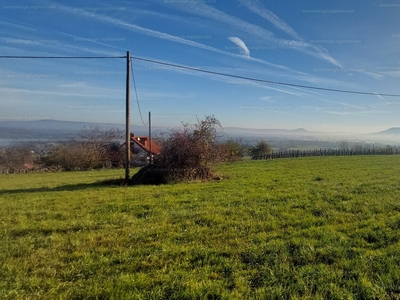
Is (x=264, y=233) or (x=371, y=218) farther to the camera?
(x=371, y=218)

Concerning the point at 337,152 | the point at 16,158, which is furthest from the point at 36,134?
the point at 337,152

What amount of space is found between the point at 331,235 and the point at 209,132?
10.3 meters

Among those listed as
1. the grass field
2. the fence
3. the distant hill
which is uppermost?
the distant hill

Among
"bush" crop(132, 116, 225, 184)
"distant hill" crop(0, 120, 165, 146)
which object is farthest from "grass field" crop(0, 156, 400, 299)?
"distant hill" crop(0, 120, 165, 146)

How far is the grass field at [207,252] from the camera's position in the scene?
2.82 meters

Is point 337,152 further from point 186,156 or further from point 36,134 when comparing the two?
point 36,134

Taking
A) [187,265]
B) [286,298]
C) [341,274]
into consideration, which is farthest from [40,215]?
[341,274]

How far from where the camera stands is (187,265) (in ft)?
11.1

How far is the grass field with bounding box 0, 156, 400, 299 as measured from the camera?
9.25ft

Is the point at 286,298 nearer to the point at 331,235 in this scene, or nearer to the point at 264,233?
the point at 264,233

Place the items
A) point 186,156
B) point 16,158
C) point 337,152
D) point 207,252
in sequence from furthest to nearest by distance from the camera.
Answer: point 337,152
point 16,158
point 186,156
point 207,252

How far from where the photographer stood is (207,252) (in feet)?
12.3

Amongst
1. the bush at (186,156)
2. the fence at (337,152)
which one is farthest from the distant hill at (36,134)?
the fence at (337,152)

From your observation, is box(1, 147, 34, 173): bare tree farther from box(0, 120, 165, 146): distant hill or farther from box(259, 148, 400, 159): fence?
box(259, 148, 400, 159): fence
